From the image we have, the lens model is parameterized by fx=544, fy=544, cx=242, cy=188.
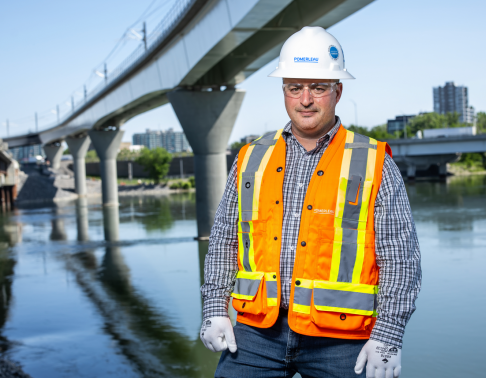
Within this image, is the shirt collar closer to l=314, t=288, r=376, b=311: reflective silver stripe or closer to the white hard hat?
the white hard hat

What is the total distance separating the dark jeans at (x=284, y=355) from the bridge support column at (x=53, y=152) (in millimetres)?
79863

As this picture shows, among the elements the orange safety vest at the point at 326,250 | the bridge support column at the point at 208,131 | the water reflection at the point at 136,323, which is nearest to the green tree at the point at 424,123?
the bridge support column at the point at 208,131

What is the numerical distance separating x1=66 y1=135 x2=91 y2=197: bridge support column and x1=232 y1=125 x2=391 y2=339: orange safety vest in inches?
2147

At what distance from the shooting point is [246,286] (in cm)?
297

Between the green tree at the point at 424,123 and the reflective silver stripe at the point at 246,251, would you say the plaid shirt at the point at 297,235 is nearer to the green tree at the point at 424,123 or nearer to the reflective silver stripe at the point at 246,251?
the reflective silver stripe at the point at 246,251

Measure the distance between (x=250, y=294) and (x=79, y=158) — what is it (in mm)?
57082

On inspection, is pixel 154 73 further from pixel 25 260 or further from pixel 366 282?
pixel 366 282

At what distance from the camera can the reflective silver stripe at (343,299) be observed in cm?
279

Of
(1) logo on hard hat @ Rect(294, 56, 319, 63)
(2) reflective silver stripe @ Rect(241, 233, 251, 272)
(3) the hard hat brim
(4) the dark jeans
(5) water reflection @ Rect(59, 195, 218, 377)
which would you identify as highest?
(1) logo on hard hat @ Rect(294, 56, 319, 63)

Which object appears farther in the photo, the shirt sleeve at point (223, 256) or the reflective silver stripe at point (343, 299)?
the shirt sleeve at point (223, 256)

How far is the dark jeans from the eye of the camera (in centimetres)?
283

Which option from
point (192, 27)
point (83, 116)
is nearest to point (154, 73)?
point (192, 27)

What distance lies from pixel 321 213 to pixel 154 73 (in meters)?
22.3

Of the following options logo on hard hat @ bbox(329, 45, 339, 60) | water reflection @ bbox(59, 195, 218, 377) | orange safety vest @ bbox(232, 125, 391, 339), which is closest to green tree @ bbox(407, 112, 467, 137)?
water reflection @ bbox(59, 195, 218, 377)
